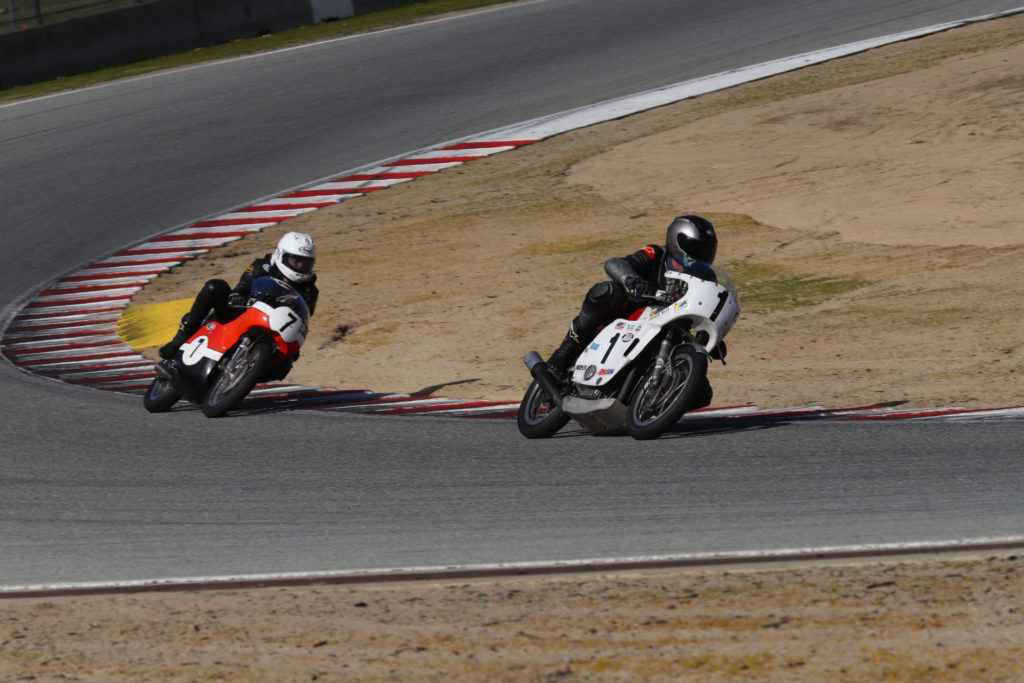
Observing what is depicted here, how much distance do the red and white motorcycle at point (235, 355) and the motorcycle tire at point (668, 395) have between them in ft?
10.3

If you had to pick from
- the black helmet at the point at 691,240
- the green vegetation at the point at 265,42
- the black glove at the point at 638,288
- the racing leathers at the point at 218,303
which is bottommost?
the racing leathers at the point at 218,303

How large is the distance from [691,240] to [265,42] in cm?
1924

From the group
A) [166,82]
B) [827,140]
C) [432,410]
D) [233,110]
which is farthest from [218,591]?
[166,82]

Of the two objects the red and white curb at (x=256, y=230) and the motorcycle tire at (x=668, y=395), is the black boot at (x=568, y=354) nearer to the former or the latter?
the motorcycle tire at (x=668, y=395)

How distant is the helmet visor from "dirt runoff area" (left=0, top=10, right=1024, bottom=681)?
147 cm

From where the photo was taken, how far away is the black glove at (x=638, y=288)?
8.54 m

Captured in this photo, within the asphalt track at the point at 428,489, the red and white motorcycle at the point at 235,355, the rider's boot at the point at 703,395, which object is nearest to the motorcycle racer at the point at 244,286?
the red and white motorcycle at the point at 235,355

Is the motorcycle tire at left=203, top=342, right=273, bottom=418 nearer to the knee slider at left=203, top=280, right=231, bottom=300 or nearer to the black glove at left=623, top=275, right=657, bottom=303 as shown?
the knee slider at left=203, top=280, right=231, bottom=300

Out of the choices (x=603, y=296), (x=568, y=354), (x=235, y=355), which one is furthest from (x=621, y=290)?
(x=235, y=355)

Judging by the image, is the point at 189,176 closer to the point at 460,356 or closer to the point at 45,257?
the point at 45,257

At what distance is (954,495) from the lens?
682 centimetres

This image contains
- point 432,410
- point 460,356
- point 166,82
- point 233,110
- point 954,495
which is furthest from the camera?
point 166,82

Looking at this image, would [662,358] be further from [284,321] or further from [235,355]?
[235,355]

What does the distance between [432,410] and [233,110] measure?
13386 millimetres
